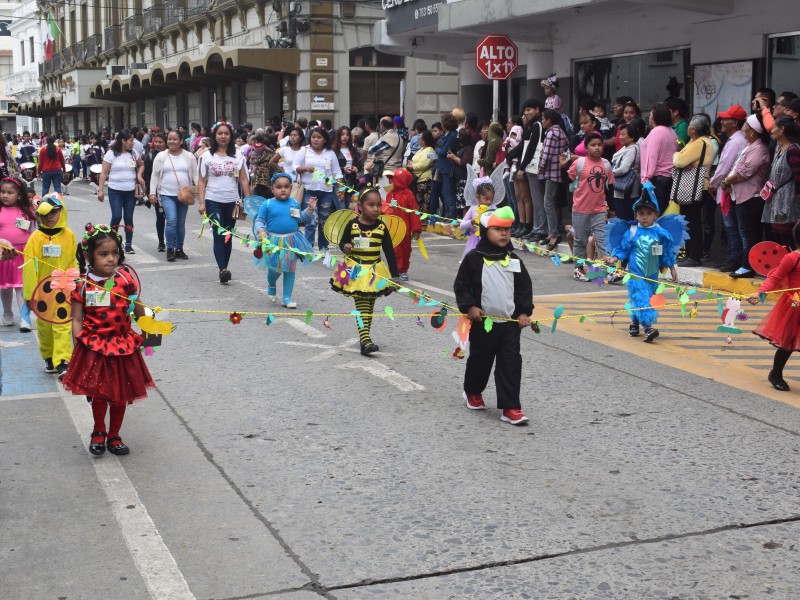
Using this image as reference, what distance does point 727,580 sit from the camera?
4.61m

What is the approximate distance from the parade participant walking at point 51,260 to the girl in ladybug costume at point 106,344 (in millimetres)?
1835

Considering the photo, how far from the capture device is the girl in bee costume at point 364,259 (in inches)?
361

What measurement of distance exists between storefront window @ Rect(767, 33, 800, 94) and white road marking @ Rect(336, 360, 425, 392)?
867 centimetres

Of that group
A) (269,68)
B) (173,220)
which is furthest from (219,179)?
(269,68)

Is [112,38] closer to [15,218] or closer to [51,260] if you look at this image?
[15,218]

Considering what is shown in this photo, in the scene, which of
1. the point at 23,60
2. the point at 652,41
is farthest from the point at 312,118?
the point at 23,60

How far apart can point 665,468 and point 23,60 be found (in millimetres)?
85212

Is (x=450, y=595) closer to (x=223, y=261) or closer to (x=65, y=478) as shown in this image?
(x=65, y=478)

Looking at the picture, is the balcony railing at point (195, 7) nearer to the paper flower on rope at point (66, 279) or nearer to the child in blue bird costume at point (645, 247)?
the child in blue bird costume at point (645, 247)

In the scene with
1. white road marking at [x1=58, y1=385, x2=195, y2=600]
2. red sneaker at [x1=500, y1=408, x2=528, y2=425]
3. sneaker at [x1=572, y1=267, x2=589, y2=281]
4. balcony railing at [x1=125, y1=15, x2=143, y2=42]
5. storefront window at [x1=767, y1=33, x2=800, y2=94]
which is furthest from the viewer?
balcony railing at [x1=125, y1=15, x2=143, y2=42]

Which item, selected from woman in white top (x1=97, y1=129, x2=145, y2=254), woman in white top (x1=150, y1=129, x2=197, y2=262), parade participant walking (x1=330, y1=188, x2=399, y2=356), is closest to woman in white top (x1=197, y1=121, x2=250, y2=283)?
woman in white top (x1=150, y1=129, x2=197, y2=262)

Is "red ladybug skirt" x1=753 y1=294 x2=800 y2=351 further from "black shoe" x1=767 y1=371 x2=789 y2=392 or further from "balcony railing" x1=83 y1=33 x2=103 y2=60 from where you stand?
"balcony railing" x1=83 y1=33 x2=103 y2=60

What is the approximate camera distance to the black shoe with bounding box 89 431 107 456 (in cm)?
636

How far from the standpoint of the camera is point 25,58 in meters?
82.9
